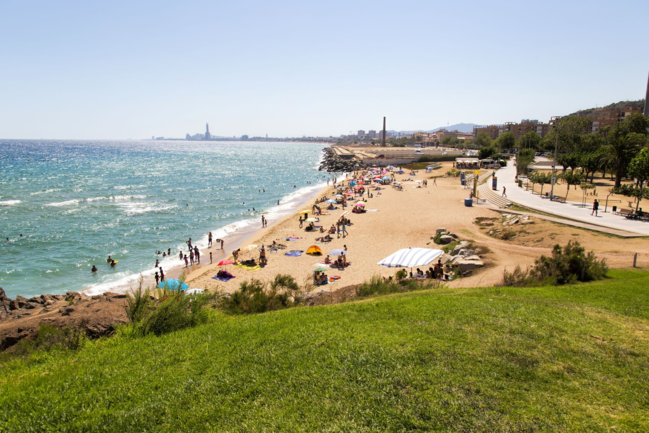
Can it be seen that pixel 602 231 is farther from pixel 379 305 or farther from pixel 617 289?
pixel 379 305

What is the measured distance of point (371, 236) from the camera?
26.2 meters

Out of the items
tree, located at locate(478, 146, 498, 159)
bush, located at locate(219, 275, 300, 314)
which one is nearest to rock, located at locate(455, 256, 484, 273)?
bush, located at locate(219, 275, 300, 314)

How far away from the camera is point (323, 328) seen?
313 inches

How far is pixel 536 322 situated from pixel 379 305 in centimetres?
361

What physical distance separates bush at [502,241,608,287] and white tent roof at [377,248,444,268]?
3.44 meters

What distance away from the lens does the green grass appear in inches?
195

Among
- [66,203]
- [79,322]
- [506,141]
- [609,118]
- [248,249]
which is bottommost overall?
[248,249]

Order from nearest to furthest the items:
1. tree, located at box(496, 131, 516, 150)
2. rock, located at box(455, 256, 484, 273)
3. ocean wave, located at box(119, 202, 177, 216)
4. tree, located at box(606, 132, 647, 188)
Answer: rock, located at box(455, 256, 484, 273) < tree, located at box(606, 132, 647, 188) < ocean wave, located at box(119, 202, 177, 216) < tree, located at box(496, 131, 516, 150)

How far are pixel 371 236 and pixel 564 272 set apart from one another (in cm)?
1482

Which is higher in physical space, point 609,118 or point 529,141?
point 609,118

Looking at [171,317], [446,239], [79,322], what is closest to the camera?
[171,317]

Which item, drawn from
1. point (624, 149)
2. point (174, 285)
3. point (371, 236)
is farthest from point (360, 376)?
point (624, 149)

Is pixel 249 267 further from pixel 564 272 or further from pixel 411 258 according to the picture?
pixel 564 272

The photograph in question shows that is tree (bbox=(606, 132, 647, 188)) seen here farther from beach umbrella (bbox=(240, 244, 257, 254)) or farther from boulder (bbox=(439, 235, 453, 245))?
beach umbrella (bbox=(240, 244, 257, 254))
